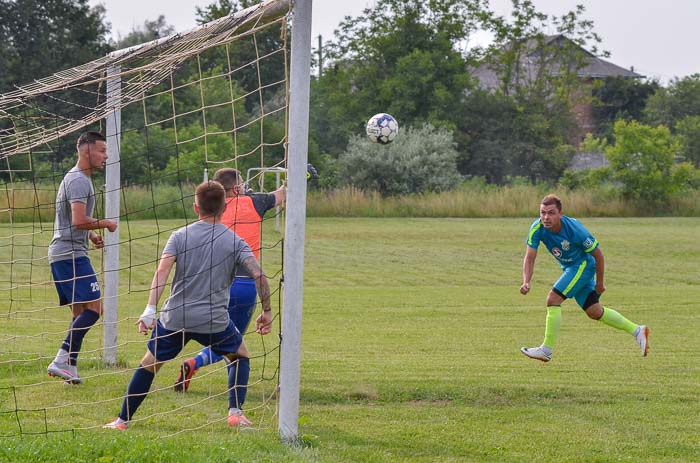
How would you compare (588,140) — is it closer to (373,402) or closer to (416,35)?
(416,35)

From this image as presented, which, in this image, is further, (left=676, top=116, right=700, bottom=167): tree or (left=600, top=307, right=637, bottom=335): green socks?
(left=676, top=116, right=700, bottom=167): tree

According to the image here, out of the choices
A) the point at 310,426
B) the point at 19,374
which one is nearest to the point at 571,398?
the point at 310,426

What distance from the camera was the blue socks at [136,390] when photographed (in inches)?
274

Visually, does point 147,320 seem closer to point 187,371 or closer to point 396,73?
point 187,371

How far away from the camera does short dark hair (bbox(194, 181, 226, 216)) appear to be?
6961 millimetres

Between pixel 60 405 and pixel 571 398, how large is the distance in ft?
13.7

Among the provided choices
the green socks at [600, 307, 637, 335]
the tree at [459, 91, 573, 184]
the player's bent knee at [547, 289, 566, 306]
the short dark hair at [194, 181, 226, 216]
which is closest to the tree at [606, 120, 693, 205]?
the tree at [459, 91, 573, 184]

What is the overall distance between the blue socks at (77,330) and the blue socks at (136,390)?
187cm

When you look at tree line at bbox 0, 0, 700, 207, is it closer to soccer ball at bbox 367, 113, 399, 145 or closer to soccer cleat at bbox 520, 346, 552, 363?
soccer ball at bbox 367, 113, 399, 145

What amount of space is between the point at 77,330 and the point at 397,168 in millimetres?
38570

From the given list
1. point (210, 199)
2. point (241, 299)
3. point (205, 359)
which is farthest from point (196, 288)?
point (205, 359)

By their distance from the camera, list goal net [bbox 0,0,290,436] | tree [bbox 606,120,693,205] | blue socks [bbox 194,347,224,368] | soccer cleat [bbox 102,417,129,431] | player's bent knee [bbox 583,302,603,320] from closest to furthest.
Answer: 1. soccer cleat [bbox 102,417,129,431]
2. goal net [bbox 0,0,290,436]
3. blue socks [bbox 194,347,224,368]
4. player's bent knee [bbox 583,302,603,320]
5. tree [bbox 606,120,693,205]

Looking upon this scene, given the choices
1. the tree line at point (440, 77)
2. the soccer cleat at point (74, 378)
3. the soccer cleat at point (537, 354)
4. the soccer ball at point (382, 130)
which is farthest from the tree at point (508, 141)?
the soccer cleat at point (74, 378)

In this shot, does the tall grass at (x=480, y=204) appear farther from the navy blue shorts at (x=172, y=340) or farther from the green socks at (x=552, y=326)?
the navy blue shorts at (x=172, y=340)
